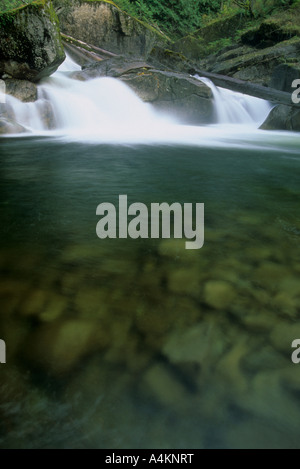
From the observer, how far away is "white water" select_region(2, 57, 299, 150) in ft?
28.4

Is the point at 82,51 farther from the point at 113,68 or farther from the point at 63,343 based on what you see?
the point at 63,343

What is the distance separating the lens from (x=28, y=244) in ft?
6.75

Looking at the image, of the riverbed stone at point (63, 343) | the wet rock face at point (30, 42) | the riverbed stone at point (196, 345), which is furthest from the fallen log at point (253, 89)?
the riverbed stone at point (63, 343)

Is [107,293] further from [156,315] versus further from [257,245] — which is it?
[257,245]

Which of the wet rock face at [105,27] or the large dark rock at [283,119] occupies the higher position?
the wet rock face at [105,27]

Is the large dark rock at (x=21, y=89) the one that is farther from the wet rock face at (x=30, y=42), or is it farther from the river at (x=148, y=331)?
the river at (x=148, y=331)

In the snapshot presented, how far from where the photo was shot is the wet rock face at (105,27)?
731 inches

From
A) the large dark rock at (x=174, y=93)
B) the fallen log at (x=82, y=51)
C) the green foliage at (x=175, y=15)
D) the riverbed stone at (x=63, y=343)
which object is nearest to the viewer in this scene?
the riverbed stone at (x=63, y=343)

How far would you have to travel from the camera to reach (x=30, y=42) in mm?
8648

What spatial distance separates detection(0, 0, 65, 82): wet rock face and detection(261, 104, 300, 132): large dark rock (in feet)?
24.8

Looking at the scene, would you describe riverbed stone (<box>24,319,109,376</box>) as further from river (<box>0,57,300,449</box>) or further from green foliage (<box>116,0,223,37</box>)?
green foliage (<box>116,0,223,37</box>)

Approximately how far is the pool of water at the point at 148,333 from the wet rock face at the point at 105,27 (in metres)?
19.8

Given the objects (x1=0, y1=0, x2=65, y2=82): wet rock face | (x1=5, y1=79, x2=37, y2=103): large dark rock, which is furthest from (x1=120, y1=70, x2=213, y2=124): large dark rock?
(x1=5, y1=79, x2=37, y2=103): large dark rock
